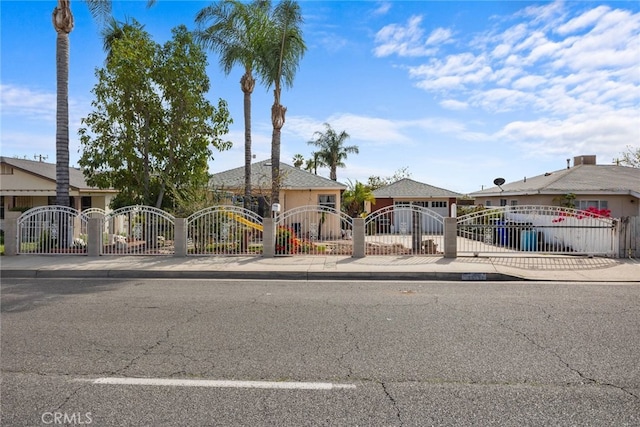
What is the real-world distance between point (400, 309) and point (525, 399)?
3382mm

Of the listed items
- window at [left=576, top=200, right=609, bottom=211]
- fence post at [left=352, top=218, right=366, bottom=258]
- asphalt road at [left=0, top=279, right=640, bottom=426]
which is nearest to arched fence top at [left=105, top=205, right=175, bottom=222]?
fence post at [left=352, top=218, right=366, bottom=258]

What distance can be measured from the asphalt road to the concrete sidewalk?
8.02 feet

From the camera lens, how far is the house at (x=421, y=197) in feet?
108

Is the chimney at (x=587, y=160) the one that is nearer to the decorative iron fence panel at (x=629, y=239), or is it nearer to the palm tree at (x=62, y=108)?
the decorative iron fence panel at (x=629, y=239)

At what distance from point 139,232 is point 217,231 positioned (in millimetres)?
2623

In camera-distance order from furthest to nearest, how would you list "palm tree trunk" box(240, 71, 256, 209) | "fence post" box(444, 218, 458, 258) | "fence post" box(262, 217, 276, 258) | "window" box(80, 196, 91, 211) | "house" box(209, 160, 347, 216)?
"window" box(80, 196, 91, 211)
"house" box(209, 160, 347, 216)
"palm tree trunk" box(240, 71, 256, 209)
"fence post" box(262, 217, 276, 258)
"fence post" box(444, 218, 458, 258)

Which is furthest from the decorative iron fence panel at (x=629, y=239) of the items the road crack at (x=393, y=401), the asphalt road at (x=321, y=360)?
the road crack at (x=393, y=401)

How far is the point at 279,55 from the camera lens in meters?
18.8

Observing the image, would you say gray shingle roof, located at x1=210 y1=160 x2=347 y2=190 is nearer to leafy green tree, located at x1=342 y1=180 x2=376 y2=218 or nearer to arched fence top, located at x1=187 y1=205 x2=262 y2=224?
leafy green tree, located at x1=342 y1=180 x2=376 y2=218

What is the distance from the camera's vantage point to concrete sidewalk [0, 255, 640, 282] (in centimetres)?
1075

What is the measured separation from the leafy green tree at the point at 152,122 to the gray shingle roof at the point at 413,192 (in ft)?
60.2

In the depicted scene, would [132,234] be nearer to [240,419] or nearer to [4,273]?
[4,273]

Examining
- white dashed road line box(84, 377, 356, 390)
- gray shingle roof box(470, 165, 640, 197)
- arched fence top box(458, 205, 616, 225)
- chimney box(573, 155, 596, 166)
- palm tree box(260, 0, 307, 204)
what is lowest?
white dashed road line box(84, 377, 356, 390)

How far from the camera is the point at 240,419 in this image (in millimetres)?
3521
